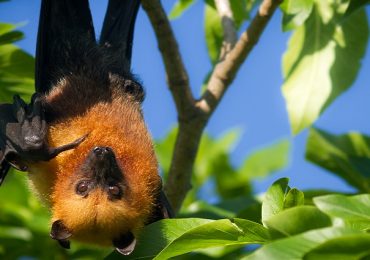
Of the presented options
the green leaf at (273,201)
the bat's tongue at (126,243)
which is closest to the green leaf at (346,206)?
the green leaf at (273,201)

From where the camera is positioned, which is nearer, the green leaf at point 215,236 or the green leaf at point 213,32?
the green leaf at point 215,236

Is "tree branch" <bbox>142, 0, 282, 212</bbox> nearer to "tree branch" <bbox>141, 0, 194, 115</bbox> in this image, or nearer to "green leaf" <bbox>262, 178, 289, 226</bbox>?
"tree branch" <bbox>141, 0, 194, 115</bbox>

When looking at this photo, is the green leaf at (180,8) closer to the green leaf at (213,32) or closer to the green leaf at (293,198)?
the green leaf at (213,32)

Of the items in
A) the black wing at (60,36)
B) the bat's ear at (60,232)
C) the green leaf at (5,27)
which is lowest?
the bat's ear at (60,232)

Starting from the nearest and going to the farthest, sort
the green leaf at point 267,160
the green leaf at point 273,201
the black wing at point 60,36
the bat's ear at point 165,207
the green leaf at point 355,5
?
the green leaf at point 273,201 → the green leaf at point 355,5 → the bat's ear at point 165,207 → the black wing at point 60,36 → the green leaf at point 267,160

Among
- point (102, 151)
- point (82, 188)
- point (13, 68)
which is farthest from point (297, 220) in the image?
point (13, 68)

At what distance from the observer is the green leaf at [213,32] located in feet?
21.8

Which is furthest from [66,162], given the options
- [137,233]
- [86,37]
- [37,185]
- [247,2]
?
[247,2]

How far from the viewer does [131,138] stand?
6.01 m

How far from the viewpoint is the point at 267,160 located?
9.09 m

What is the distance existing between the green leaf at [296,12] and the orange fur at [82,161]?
1598 mm

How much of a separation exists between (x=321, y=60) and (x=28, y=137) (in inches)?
94.2

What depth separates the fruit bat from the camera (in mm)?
5609

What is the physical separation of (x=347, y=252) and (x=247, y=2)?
3887 millimetres
